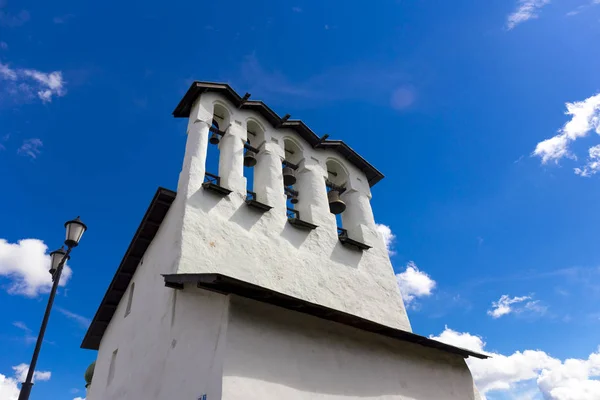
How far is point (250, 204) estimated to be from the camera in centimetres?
846

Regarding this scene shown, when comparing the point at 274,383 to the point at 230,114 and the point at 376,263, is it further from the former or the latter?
the point at 230,114

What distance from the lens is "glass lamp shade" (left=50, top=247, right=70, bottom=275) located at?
7094 mm

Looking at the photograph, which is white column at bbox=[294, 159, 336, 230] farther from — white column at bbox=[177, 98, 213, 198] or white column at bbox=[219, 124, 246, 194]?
white column at bbox=[177, 98, 213, 198]

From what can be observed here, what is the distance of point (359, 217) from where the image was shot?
34.3ft

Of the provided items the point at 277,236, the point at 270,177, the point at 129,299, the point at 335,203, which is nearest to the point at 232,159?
the point at 270,177

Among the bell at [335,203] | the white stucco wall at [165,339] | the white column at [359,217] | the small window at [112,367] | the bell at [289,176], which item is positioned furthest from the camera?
the bell at [289,176]

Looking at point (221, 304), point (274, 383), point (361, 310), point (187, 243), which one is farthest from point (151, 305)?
point (361, 310)

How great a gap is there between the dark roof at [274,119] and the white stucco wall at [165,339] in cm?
350

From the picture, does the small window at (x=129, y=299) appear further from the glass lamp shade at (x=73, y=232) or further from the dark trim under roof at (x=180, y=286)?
the glass lamp shade at (x=73, y=232)

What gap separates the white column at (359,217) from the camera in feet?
33.0

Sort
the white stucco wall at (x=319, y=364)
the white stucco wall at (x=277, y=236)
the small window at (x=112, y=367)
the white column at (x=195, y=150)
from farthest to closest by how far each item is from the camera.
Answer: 1. the small window at (x=112, y=367)
2. the white column at (x=195, y=150)
3. the white stucco wall at (x=277, y=236)
4. the white stucco wall at (x=319, y=364)

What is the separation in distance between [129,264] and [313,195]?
4657 millimetres

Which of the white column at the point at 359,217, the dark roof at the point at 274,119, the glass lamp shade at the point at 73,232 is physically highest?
the dark roof at the point at 274,119

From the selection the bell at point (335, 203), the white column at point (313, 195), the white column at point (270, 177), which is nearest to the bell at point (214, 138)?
the white column at point (270, 177)
